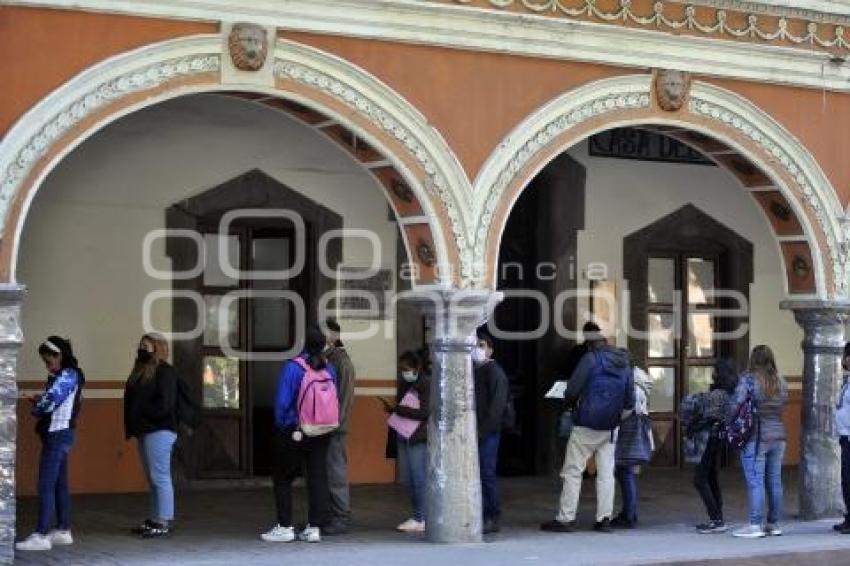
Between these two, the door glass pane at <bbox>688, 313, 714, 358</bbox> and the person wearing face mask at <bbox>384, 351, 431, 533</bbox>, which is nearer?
the person wearing face mask at <bbox>384, 351, 431, 533</bbox>

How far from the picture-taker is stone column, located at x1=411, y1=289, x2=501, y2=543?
516 inches

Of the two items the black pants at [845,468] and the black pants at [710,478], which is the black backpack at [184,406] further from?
the black pants at [845,468]

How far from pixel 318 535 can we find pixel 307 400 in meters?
1.06

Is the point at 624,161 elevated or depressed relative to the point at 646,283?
elevated

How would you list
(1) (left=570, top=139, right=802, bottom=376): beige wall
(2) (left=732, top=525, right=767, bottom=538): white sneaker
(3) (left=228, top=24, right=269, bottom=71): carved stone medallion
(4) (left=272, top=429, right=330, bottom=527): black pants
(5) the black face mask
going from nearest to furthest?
1. (3) (left=228, top=24, right=269, bottom=71): carved stone medallion
2. (4) (left=272, top=429, right=330, bottom=527): black pants
3. (5) the black face mask
4. (2) (left=732, top=525, right=767, bottom=538): white sneaker
5. (1) (left=570, top=139, right=802, bottom=376): beige wall

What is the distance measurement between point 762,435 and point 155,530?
4.76 metres

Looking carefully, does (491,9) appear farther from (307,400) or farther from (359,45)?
(307,400)

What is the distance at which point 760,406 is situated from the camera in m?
13.6

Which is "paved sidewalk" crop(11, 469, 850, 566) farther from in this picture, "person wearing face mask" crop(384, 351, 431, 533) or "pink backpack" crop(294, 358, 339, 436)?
"pink backpack" crop(294, 358, 339, 436)

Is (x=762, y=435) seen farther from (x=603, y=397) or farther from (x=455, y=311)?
(x=455, y=311)

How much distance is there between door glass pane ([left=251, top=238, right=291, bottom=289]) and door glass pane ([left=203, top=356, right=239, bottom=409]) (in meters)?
0.79

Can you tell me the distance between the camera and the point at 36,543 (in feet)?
40.5

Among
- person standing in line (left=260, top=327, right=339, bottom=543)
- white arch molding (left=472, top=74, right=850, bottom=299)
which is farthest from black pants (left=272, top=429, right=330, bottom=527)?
white arch molding (left=472, top=74, right=850, bottom=299)

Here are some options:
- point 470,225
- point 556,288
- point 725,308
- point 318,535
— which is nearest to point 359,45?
point 470,225
